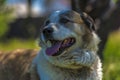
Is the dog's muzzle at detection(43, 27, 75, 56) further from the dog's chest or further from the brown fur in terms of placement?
the brown fur

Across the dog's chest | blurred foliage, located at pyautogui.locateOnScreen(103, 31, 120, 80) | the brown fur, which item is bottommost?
blurred foliage, located at pyautogui.locateOnScreen(103, 31, 120, 80)

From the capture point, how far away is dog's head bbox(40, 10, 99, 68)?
7.41m

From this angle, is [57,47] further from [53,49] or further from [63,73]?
[63,73]

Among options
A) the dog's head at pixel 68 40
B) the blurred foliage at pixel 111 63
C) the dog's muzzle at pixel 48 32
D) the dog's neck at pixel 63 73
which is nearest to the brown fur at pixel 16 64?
the dog's neck at pixel 63 73

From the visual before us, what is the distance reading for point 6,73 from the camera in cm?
855

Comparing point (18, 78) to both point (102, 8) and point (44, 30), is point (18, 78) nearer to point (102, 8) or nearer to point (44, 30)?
point (44, 30)

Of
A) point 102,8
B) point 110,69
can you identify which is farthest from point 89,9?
point 110,69

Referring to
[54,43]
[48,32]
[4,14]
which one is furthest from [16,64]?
[4,14]

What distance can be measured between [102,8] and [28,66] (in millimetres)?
2858

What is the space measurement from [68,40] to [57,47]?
0.66 ft

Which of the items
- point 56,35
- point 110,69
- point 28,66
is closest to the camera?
point 56,35

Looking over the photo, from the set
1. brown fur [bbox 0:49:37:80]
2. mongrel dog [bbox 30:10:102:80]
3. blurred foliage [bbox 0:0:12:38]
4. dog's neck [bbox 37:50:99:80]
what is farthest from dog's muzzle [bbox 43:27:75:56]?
blurred foliage [bbox 0:0:12:38]

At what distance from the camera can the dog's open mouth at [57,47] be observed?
7422mm

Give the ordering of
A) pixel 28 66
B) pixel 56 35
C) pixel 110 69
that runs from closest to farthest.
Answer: pixel 56 35 → pixel 28 66 → pixel 110 69
